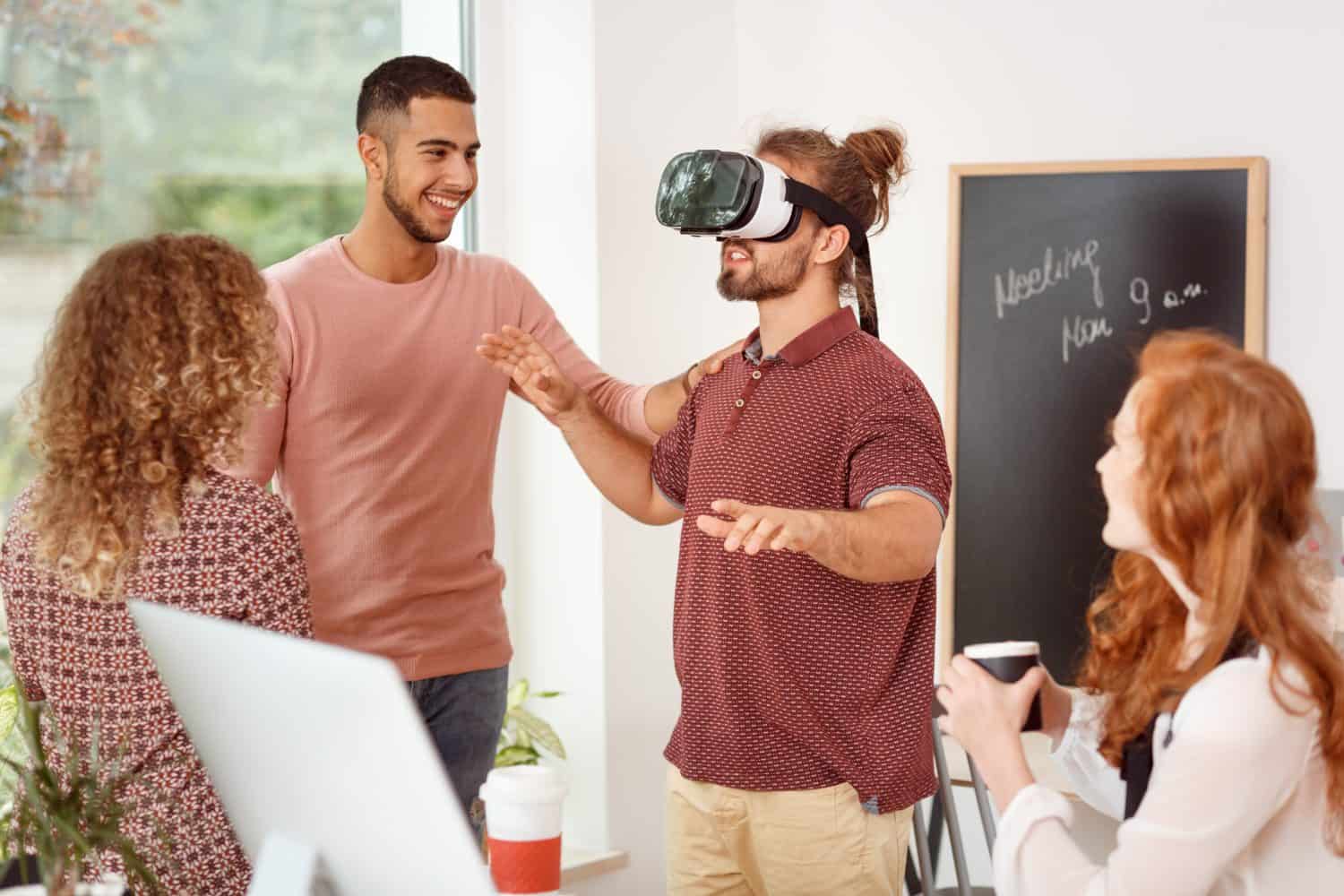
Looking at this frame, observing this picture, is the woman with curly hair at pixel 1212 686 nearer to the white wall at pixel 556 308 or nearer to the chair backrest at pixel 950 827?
the chair backrest at pixel 950 827

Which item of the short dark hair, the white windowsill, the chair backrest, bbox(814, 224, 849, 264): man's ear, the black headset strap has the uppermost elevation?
the short dark hair

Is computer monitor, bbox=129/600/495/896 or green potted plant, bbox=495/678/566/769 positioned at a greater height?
computer monitor, bbox=129/600/495/896

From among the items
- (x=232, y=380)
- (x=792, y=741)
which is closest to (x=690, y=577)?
(x=792, y=741)

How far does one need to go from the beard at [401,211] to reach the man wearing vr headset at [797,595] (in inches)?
17.0

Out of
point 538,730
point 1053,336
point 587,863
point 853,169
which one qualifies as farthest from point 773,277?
point 587,863

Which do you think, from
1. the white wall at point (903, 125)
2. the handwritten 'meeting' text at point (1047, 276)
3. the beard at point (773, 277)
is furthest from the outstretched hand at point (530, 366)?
the handwritten 'meeting' text at point (1047, 276)

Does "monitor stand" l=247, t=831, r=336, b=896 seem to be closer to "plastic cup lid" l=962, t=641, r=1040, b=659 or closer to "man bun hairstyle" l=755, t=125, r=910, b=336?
"plastic cup lid" l=962, t=641, r=1040, b=659

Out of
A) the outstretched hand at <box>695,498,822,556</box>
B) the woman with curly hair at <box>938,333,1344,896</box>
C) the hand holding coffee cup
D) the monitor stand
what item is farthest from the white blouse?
the monitor stand

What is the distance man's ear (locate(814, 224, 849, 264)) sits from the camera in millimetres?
2043

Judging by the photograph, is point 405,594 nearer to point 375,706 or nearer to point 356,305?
point 356,305

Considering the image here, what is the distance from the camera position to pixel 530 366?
2.17 meters

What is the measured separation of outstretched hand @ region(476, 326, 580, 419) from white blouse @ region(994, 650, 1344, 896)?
1.03 m

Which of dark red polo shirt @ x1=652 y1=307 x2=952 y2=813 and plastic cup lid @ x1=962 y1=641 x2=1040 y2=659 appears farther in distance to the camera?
dark red polo shirt @ x1=652 y1=307 x2=952 y2=813

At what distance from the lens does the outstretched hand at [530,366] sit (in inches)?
85.0
